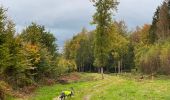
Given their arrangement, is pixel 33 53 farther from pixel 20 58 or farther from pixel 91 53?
pixel 91 53

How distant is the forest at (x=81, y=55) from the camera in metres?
45.4

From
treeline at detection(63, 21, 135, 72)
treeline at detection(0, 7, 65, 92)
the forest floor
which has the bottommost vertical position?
the forest floor

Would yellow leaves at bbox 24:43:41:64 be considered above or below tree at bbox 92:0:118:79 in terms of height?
below

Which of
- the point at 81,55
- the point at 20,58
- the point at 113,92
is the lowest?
the point at 113,92

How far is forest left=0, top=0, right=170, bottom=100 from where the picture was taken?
45.4 meters

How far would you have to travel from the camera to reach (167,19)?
10850cm

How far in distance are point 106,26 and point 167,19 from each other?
110 feet

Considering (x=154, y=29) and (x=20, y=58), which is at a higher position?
(x=154, y=29)

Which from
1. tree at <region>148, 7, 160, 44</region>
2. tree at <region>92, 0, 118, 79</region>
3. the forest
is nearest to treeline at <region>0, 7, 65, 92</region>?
the forest

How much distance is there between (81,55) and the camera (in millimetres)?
141125

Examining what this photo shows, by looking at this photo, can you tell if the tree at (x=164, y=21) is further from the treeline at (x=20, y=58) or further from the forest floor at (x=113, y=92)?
the forest floor at (x=113, y=92)

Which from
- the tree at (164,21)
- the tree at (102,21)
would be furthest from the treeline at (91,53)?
the tree at (102,21)

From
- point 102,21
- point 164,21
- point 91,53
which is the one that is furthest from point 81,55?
→ point 102,21

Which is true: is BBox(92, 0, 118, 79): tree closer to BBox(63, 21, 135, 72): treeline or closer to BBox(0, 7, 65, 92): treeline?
BBox(0, 7, 65, 92): treeline
